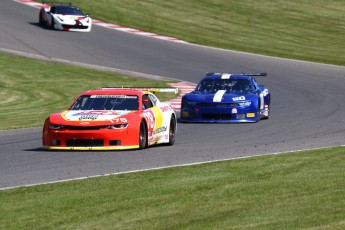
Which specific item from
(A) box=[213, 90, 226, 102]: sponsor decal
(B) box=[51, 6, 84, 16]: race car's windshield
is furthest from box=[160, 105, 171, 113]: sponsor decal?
(B) box=[51, 6, 84, 16]: race car's windshield

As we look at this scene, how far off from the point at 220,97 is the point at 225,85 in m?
1.01

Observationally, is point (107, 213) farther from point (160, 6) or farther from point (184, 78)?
point (160, 6)

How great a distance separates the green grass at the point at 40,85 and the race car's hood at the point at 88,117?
4609 mm

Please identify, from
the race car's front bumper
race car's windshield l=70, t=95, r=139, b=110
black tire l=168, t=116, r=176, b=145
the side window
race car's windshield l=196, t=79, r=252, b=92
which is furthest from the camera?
race car's windshield l=196, t=79, r=252, b=92

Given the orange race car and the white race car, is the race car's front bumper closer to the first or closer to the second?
the orange race car

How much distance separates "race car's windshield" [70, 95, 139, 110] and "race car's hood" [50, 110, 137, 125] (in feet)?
1.11

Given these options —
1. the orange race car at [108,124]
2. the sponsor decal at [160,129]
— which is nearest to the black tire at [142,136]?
the orange race car at [108,124]

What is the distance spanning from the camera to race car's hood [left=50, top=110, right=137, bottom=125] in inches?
655

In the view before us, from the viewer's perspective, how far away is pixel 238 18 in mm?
50156

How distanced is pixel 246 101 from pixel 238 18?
89.2 feet

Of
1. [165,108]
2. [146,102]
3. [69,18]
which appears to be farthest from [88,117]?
[69,18]

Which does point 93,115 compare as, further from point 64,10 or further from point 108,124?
point 64,10

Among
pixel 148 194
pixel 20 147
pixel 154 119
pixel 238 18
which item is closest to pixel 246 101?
pixel 154 119

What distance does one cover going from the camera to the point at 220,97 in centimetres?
2345
